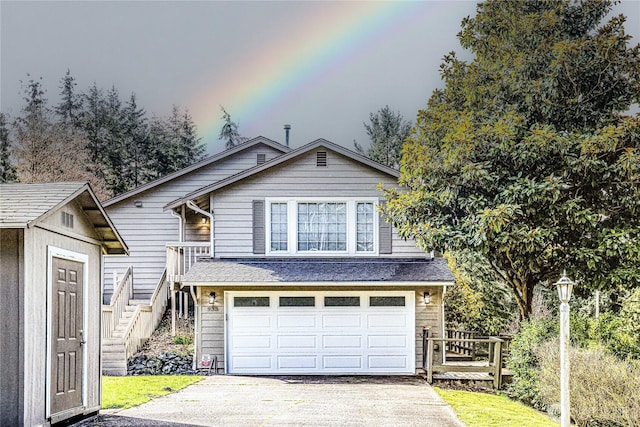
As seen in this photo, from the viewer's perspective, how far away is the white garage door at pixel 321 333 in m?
18.4

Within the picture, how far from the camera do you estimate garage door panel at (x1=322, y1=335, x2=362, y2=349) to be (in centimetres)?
1838

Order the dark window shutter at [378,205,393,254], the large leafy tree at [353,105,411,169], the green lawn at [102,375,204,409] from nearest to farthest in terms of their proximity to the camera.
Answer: the green lawn at [102,375,204,409], the dark window shutter at [378,205,393,254], the large leafy tree at [353,105,411,169]

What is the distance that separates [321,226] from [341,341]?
298 centimetres

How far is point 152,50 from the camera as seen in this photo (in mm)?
41750

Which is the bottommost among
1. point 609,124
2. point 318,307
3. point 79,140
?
point 318,307

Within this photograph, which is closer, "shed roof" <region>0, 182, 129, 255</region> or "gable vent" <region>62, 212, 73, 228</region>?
"shed roof" <region>0, 182, 129, 255</region>

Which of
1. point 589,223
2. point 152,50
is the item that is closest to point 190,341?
point 589,223

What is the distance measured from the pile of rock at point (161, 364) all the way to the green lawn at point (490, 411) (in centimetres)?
652

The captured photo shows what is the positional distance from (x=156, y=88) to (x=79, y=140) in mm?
10857

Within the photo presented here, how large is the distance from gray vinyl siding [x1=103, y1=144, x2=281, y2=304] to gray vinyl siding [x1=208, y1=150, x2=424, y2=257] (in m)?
5.10

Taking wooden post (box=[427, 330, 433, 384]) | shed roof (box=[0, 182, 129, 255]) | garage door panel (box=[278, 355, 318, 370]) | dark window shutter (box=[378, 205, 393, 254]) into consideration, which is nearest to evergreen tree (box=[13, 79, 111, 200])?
garage door panel (box=[278, 355, 318, 370])

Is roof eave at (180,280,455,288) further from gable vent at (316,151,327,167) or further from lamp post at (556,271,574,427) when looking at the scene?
lamp post at (556,271,574,427)

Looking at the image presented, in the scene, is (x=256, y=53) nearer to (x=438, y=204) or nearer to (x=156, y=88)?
(x=156, y=88)

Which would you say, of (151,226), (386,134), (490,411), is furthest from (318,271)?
(386,134)
